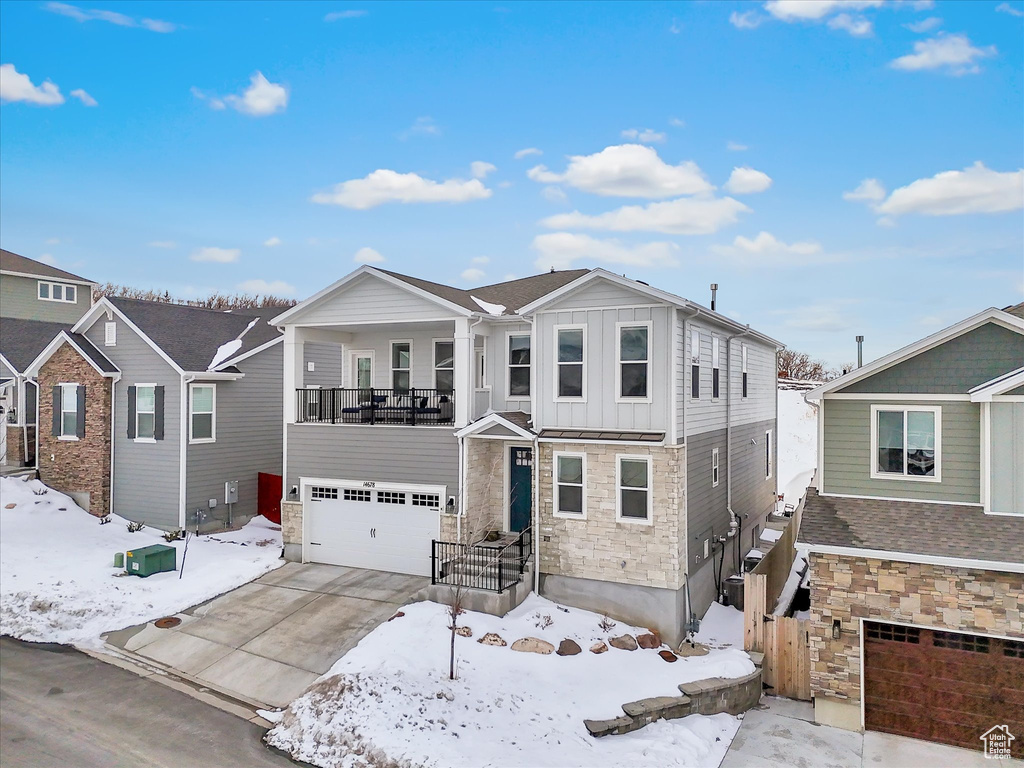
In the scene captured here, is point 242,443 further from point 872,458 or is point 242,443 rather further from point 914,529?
point 914,529

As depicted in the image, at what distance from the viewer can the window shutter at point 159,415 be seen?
18609 mm

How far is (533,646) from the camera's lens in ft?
36.7

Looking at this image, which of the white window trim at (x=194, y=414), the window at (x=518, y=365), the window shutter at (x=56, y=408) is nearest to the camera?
the window at (x=518, y=365)

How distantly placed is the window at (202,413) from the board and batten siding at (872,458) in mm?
16783

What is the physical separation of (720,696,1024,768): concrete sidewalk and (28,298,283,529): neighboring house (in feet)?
51.8

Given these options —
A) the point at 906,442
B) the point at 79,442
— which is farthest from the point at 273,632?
the point at 906,442

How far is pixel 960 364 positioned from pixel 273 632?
13.4m

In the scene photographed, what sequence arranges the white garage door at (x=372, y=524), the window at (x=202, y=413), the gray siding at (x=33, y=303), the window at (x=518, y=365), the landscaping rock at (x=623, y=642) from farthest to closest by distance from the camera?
1. the gray siding at (x=33, y=303)
2. the window at (x=202, y=413)
3. the window at (x=518, y=365)
4. the white garage door at (x=372, y=524)
5. the landscaping rock at (x=623, y=642)

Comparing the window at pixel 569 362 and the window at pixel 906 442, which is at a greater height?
the window at pixel 569 362

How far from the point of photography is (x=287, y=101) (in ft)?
77.0

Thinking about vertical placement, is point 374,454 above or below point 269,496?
above

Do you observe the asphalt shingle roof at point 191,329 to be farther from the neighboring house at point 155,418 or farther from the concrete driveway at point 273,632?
the concrete driveway at point 273,632

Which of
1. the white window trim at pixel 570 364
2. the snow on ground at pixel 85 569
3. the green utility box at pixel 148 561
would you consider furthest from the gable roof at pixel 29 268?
the white window trim at pixel 570 364

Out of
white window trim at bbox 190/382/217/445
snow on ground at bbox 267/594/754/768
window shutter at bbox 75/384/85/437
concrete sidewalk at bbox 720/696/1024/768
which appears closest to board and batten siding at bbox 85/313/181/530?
white window trim at bbox 190/382/217/445
